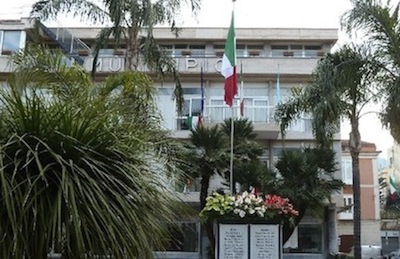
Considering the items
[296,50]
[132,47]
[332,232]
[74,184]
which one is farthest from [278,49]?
[74,184]

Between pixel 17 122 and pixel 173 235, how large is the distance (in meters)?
1.73

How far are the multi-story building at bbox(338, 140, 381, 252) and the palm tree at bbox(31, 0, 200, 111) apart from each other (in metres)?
20.5

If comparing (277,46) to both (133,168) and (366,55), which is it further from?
(133,168)

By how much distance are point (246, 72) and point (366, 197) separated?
702 inches

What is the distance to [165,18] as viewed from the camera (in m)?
15.1

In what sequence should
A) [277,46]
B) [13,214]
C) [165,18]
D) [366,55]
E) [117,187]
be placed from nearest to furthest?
1. [13,214]
2. [117,187]
3. [366,55]
4. [165,18]
5. [277,46]

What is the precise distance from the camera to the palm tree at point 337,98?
1437 cm

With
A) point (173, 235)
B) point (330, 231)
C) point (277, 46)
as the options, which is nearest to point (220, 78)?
point (277, 46)

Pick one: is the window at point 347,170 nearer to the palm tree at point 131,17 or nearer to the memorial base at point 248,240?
the palm tree at point 131,17

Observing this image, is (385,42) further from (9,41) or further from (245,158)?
(9,41)

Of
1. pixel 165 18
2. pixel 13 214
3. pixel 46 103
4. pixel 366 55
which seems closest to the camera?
pixel 13 214

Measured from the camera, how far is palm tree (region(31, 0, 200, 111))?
14453 mm

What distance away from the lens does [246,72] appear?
2381 cm

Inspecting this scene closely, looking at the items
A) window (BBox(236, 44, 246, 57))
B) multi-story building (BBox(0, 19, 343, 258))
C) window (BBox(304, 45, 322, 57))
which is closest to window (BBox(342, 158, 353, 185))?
window (BBox(304, 45, 322, 57))
